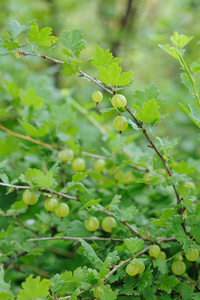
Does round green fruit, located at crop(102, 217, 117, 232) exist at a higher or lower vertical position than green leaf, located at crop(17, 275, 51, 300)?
lower

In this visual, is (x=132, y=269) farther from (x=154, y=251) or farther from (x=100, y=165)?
(x=100, y=165)

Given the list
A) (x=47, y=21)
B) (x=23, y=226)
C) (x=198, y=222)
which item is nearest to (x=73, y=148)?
(x=23, y=226)

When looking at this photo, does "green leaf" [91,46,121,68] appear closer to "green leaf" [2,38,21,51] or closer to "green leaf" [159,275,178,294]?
"green leaf" [2,38,21,51]

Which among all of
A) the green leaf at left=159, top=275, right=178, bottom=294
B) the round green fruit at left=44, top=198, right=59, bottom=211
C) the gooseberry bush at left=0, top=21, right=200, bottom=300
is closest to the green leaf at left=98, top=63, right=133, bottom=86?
the gooseberry bush at left=0, top=21, right=200, bottom=300

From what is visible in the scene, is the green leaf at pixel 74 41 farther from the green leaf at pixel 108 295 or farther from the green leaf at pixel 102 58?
the green leaf at pixel 108 295

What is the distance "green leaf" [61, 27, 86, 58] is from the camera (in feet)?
1.65

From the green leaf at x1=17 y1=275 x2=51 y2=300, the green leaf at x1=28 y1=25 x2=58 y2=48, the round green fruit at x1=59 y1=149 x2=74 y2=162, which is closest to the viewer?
the green leaf at x1=17 y1=275 x2=51 y2=300

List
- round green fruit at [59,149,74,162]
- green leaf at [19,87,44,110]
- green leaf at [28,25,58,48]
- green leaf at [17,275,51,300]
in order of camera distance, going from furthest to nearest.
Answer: green leaf at [19,87,44,110]
round green fruit at [59,149,74,162]
green leaf at [28,25,58,48]
green leaf at [17,275,51,300]

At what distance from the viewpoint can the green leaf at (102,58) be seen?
483mm

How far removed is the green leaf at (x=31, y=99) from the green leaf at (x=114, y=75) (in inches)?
17.7

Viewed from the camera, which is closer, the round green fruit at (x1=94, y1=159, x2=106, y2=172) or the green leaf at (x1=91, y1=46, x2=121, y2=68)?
the green leaf at (x1=91, y1=46, x2=121, y2=68)

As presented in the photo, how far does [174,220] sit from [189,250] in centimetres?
5

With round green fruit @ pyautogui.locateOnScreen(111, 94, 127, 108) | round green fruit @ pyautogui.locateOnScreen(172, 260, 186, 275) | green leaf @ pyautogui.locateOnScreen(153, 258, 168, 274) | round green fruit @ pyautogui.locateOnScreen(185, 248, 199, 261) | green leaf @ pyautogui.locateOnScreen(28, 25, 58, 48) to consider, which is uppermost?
green leaf @ pyautogui.locateOnScreen(28, 25, 58, 48)

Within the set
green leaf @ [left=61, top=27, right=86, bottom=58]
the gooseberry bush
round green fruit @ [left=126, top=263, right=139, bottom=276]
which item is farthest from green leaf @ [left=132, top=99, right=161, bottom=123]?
round green fruit @ [left=126, top=263, right=139, bottom=276]
